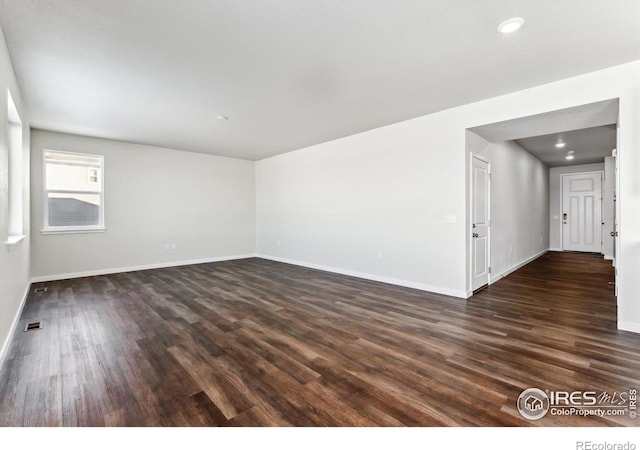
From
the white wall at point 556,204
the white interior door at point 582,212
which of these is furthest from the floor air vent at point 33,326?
the white interior door at point 582,212

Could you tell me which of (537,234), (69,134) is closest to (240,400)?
(69,134)

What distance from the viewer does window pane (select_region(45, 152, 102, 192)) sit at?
5.52 meters

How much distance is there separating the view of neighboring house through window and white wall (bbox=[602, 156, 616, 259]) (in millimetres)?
11015

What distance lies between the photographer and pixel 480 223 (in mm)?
4840

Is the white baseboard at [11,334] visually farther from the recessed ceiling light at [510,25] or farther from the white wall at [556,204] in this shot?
the white wall at [556,204]

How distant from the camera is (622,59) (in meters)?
2.94

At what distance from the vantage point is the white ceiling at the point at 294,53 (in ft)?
7.32

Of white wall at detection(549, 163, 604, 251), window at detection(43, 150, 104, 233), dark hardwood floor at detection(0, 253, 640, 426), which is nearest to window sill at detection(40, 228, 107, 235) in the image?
window at detection(43, 150, 104, 233)

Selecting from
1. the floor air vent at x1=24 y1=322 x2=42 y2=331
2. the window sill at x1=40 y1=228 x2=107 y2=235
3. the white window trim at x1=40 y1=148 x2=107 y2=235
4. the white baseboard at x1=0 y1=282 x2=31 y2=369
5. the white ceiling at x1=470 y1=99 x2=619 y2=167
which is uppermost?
the white ceiling at x1=470 y1=99 x2=619 y2=167

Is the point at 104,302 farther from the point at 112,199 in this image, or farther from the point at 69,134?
the point at 69,134

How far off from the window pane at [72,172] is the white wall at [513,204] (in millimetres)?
6818

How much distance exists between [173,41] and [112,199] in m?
4.72

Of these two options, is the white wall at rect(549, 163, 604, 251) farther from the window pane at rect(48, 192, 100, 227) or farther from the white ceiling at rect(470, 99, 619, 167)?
the window pane at rect(48, 192, 100, 227)

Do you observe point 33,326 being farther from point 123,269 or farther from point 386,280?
point 386,280
